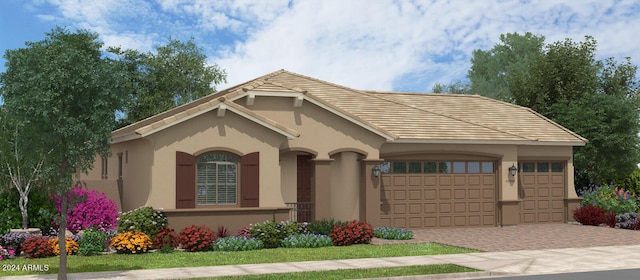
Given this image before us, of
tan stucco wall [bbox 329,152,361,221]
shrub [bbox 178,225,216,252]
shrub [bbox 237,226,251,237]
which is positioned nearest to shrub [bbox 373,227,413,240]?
tan stucco wall [bbox 329,152,361,221]

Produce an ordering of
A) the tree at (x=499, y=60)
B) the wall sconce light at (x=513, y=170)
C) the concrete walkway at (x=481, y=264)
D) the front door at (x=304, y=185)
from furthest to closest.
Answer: the tree at (x=499, y=60) → the wall sconce light at (x=513, y=170) → the front door at (x=304, y=185) → the concrete walkway at (x=481, y=264)

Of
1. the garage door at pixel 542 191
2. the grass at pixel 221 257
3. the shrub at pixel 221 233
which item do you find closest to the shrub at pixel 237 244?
the grass at pixel 221 257

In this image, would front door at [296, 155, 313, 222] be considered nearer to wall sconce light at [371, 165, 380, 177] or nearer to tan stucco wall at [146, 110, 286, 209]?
wall sconce light at [371, 165, 380, 177]

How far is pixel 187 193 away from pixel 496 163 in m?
12.8

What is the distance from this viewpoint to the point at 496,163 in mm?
27000

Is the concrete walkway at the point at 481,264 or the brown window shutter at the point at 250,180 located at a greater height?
the brown window shutter at the point at 250,180

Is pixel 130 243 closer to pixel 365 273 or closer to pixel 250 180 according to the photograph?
pixel 250 180

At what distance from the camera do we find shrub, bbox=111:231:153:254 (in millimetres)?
17578

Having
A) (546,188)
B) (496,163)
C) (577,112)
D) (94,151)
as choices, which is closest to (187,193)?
(94,151)

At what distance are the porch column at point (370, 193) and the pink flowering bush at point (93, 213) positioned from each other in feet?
27.1

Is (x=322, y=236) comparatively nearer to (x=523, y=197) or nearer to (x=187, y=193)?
(x=187, y=193)

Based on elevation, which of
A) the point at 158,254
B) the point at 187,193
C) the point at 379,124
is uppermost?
the point at 379,124

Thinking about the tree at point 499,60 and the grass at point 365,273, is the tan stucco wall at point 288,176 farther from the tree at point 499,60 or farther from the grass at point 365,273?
the tree at point 499,60

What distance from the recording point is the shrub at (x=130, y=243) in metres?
17.6
